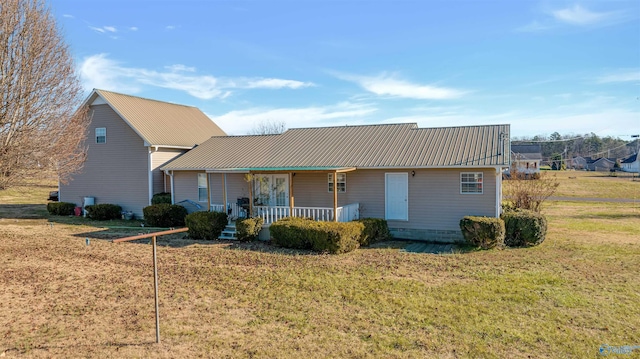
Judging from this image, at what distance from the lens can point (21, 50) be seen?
449 inches

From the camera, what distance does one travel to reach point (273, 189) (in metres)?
18.2

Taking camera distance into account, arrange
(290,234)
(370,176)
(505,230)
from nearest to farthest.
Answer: (290,234) → (505,230) → (370,176)

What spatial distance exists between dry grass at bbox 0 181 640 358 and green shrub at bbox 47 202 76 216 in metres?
10.0

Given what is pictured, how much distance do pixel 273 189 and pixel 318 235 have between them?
19.1ft

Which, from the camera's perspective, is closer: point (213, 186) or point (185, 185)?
point (213, 186)

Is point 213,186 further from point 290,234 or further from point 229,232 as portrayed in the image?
point 290,234

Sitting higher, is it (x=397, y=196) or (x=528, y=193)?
(x=397, y=196)

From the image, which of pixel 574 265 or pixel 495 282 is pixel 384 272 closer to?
pixel 495 282

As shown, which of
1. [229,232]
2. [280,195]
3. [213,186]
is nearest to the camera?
[229,232]

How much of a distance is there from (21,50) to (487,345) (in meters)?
13.4

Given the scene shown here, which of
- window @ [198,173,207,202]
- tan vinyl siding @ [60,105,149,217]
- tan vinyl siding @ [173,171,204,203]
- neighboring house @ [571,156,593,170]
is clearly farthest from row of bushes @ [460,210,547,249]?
neighboring house @ [571,156,593,170]

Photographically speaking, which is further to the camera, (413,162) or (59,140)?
(413,162)

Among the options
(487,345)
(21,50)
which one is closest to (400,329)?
(487,345)

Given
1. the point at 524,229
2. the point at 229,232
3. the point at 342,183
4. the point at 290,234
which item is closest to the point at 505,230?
the point at 524,229
